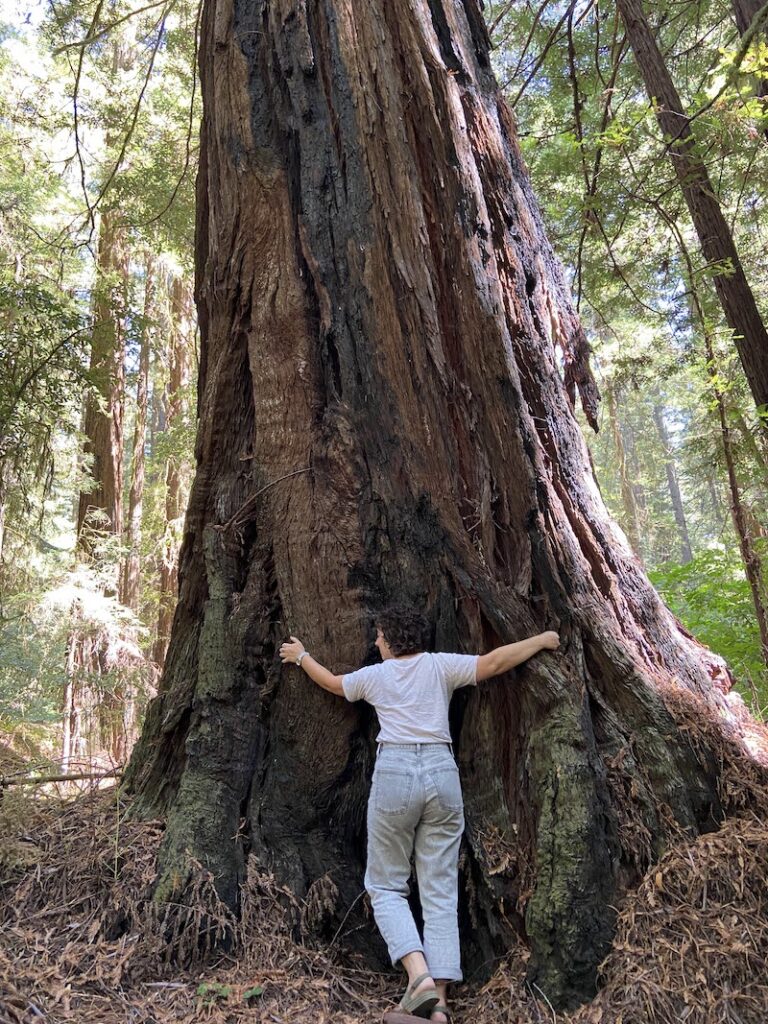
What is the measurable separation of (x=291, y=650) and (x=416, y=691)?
0.64 metres

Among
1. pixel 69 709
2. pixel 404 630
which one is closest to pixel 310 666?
pixel 404 630

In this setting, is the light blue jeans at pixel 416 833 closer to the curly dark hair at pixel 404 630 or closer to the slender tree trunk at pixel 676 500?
the curly dark hair at pixel 404 630

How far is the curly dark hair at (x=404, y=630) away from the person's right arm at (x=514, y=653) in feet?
0.98

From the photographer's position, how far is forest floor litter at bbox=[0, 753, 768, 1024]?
2.62 m

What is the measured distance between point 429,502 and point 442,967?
1.95 metres

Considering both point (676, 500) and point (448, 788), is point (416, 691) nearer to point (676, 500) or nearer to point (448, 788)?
point (448, 788)

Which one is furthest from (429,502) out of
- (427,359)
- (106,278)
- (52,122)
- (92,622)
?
(52,122)

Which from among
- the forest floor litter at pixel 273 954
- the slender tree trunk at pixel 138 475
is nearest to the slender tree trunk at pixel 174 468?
the slender tree trunk at pixel 138 475

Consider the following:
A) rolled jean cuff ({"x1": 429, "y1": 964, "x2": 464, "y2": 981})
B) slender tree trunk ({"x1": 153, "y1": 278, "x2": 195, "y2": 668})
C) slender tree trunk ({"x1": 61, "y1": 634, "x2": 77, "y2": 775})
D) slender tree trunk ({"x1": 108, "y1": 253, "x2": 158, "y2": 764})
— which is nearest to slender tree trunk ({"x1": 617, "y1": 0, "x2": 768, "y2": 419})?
slender tree trunk ({"x1": 108, "y1": 253, "x2": 158, "y2": 764})

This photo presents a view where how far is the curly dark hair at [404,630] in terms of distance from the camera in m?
3.35

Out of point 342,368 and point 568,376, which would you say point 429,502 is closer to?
point 342,368

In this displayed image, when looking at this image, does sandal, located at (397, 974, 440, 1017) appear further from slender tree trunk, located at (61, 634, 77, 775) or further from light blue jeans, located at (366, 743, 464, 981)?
slender tree trunk, located at (61, 634, 77, 775)

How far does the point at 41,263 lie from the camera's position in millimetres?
9922

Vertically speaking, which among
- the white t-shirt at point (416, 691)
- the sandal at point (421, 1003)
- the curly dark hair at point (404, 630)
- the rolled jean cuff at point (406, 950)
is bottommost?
the sandal at point (421, 1003)
